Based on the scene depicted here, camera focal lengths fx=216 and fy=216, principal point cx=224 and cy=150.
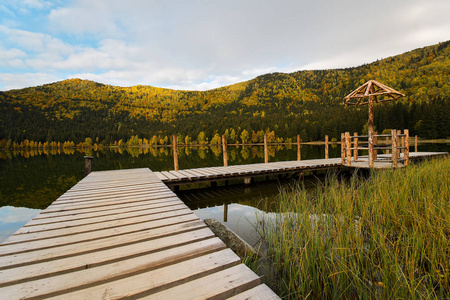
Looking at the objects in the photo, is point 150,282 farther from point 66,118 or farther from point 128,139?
point 66,118

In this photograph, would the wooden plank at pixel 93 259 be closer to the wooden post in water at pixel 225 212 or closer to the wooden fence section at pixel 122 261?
the wooden fence section at pixel 122 261

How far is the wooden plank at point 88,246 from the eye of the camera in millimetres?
2266

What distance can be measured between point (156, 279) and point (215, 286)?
52 centimetres

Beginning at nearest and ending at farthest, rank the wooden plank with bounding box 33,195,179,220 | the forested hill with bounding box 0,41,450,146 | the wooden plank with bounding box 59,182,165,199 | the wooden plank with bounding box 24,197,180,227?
the wooden plank with bounding box 24,197,180,227 < the wooden plank with bounding box 33,195,179,220 < the wooden plank with bounding box 59,182,165,199 < the forested hill with bounding box 0,41,450,146

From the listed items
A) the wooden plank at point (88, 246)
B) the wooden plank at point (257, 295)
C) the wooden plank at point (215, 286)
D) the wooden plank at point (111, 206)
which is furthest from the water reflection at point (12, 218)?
the wooden plank at point (257, 295)

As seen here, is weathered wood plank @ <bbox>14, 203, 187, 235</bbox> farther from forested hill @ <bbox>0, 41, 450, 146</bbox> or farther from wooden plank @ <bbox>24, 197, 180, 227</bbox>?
forested hill @ <bbox>0, 41, 450, 146</bbox>

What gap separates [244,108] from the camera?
5743 inches

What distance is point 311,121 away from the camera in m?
86.2

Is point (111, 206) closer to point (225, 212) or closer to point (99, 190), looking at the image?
point (99, 190)

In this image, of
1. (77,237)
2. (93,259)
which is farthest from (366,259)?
(77,237)

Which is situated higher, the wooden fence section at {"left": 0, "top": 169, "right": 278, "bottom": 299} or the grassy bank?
the wooden fence section at {"left": 0, "top": 169, "right": 278, "bottom": 299}

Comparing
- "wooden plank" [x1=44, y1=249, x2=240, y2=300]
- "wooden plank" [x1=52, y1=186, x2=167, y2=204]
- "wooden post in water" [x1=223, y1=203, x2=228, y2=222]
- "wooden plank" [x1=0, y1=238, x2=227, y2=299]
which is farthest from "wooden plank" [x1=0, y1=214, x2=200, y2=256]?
"wooden post in water" [x1=223, y1=203, x2=228, y2=222]

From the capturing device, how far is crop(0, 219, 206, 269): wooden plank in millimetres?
2266

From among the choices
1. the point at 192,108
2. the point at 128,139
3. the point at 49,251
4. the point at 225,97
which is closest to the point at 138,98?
the point at 192,108
